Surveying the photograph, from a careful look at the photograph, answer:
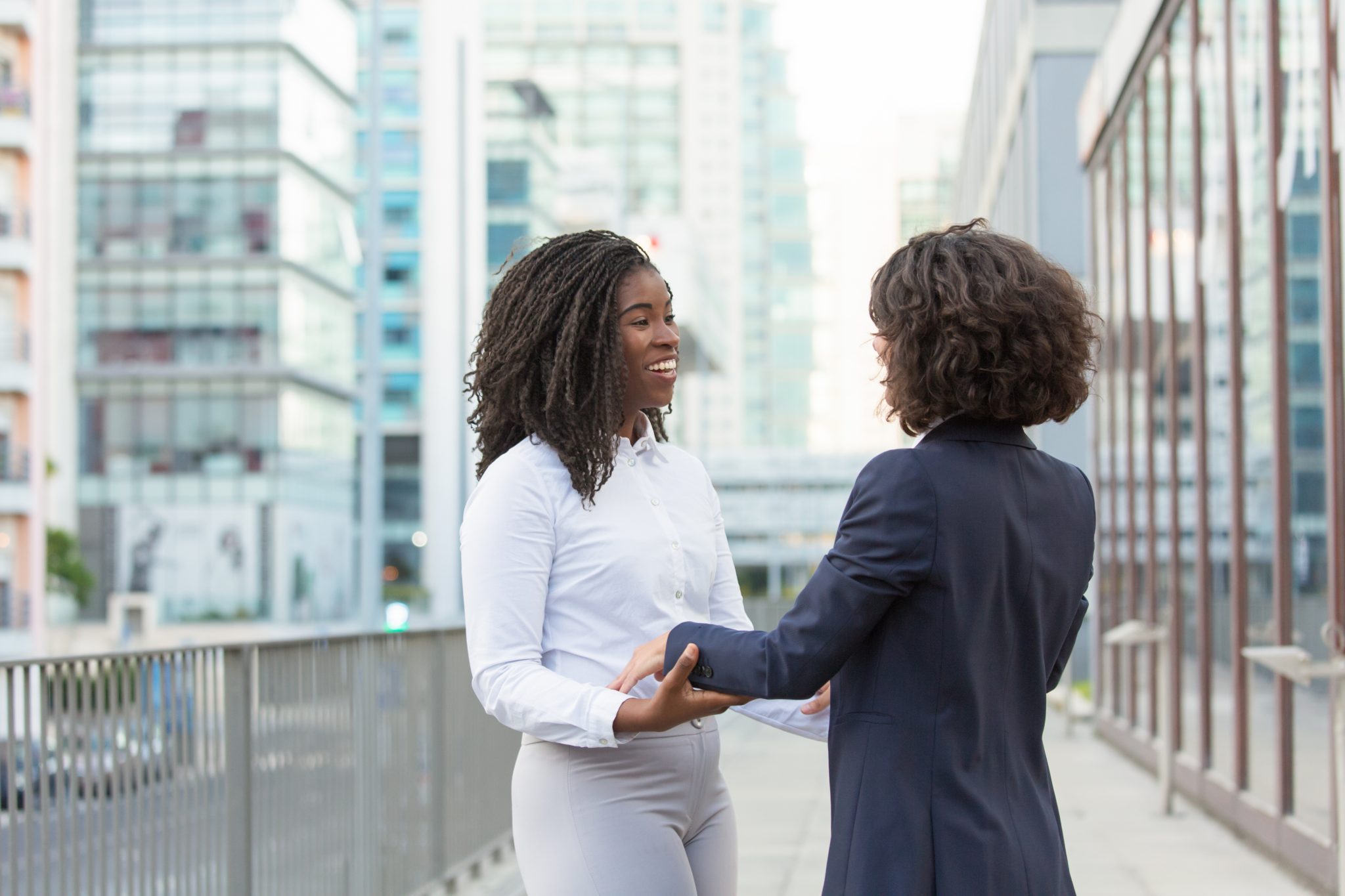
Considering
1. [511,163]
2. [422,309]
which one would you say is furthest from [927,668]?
[422,309]

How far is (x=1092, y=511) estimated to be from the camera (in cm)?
239

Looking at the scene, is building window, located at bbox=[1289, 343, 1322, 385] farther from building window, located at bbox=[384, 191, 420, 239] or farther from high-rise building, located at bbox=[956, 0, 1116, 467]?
building window, located at bbox=[384, 191, 420, 239]

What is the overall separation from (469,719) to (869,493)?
5896mm

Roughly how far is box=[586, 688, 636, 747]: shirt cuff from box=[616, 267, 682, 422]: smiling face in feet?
1.65

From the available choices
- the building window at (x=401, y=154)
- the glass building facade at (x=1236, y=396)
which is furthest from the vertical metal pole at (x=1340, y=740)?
the building window at (x=401, y=154)

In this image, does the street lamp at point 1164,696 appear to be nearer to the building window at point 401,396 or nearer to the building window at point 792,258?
the building window at point 401,396

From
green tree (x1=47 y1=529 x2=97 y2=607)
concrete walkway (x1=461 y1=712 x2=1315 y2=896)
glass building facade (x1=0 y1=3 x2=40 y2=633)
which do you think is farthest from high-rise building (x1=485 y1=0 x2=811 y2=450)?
concrete walkway (x1=461 y1=712 x2=1315 y2=896)

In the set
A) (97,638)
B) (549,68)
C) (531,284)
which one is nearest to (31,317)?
(97,638)

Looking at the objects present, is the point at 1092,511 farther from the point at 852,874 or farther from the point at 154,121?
the point at 154,121

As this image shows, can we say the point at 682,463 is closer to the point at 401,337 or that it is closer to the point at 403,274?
the point at 401,337

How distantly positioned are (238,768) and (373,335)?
43.2ft

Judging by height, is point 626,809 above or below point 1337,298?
below

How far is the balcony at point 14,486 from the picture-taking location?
44875mm

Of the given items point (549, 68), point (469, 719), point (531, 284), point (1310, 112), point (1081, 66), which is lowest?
point (469, 719)
